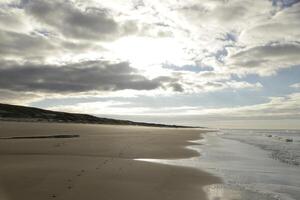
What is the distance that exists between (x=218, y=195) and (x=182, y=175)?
3.12m

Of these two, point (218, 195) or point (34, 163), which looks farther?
point (34, 163)

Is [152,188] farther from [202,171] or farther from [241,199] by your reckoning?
[202,171]

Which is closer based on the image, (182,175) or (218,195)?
(218,195)

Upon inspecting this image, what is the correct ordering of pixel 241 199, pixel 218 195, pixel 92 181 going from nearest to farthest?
1. pixel 241 199
2. pixel 218 195
3. pixel 92 181

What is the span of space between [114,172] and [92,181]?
206 centimetres

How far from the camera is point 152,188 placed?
10.1 metres

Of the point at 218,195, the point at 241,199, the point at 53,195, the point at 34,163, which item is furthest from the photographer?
the point at 34,163

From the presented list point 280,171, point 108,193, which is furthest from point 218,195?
point 280,171

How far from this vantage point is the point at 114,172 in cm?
1248

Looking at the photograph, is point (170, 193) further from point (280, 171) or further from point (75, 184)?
point (280, 171)

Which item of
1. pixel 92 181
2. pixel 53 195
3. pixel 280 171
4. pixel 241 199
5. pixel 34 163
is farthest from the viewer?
pixel 280 171

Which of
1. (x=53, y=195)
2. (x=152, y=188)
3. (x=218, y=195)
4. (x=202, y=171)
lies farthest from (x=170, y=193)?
(x=202, y=171)

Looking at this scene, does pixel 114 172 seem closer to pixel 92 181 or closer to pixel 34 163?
pixel 92 181

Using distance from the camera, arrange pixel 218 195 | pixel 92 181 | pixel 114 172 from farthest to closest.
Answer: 1. pixel 114 172
2. pixel 92 181
3. pixel 218 195
